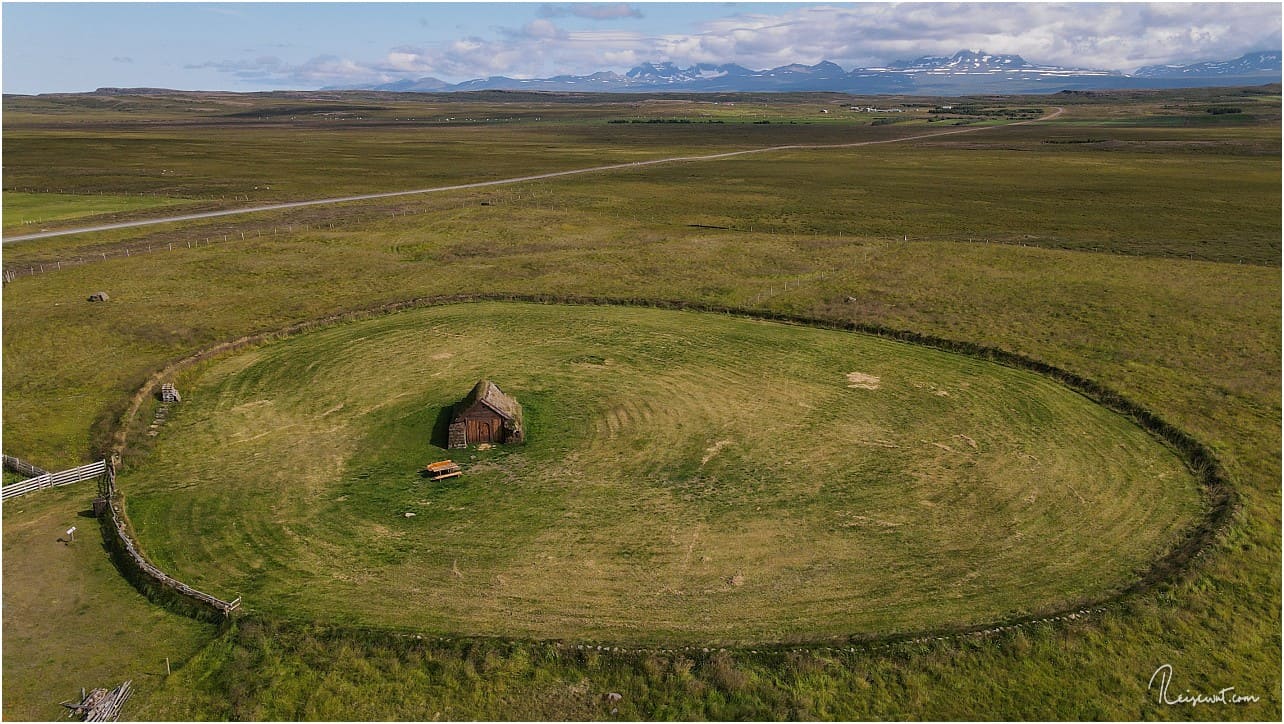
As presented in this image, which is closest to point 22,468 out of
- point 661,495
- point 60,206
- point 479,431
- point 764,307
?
point 479,431

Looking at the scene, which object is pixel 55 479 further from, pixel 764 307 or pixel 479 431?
pixel 764 307

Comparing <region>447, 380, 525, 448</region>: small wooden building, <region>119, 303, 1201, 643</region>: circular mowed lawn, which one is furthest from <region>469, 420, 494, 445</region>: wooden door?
<region>119, 303, 1201, 643</region>: circular mowed lawn

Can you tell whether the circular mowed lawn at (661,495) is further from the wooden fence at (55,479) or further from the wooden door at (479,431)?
the wooden fence at (55,479)

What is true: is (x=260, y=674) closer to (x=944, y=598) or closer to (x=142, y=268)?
(x=944, y=598)

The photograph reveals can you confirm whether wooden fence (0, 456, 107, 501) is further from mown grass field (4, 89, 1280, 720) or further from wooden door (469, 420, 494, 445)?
wooden door (469, 420, 494, 445)

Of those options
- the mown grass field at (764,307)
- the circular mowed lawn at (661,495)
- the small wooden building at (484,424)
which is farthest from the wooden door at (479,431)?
the mown grass field at (764,307)

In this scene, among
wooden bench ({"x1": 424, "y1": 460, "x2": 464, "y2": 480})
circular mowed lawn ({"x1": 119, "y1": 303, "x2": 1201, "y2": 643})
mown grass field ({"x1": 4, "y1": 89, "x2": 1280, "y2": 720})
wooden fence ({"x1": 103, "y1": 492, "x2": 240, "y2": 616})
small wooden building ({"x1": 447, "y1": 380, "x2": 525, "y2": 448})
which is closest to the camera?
mown grass field ({"x1": 4, "y1": 89, "x2": 1280, "y2": 720})
